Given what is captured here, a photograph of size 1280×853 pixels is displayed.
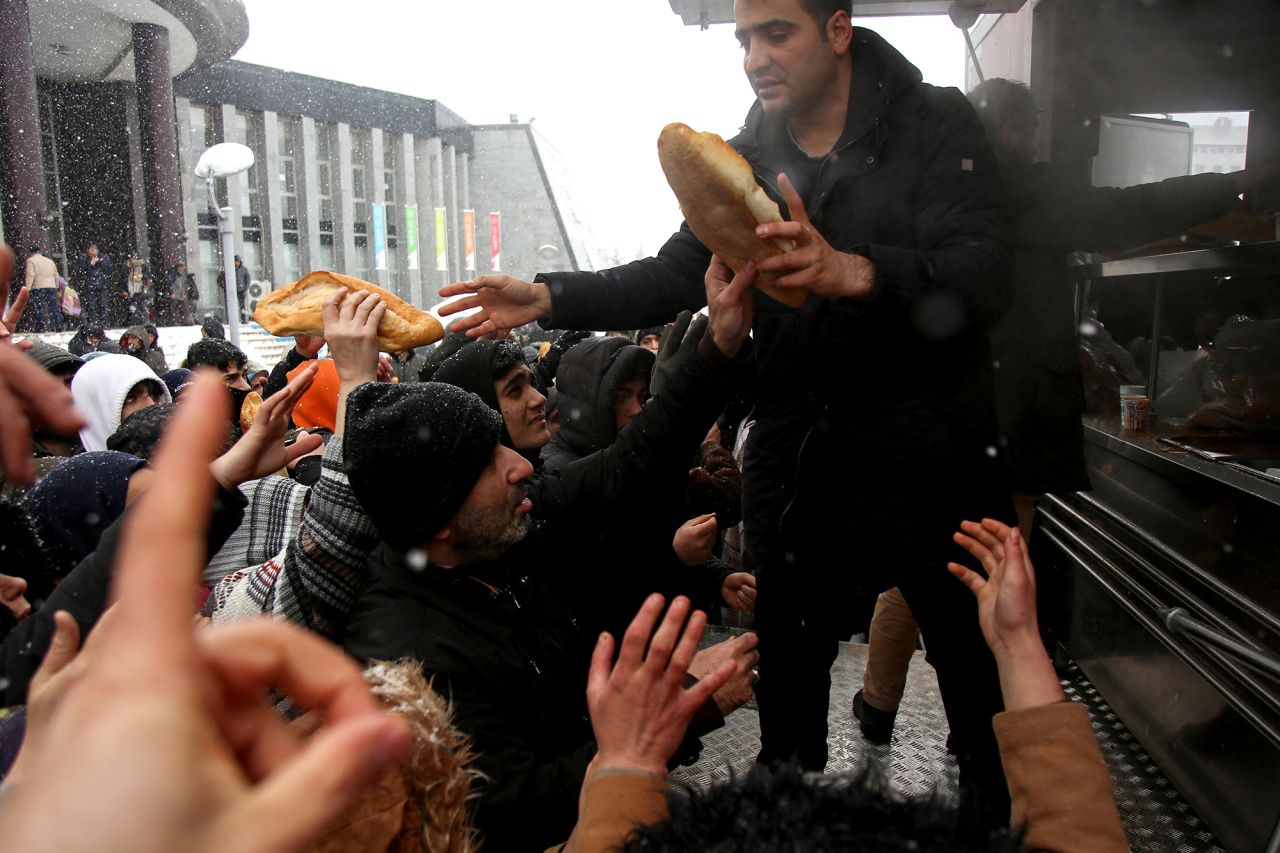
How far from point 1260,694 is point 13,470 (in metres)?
2.47

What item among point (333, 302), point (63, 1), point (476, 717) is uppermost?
point (63, 1)

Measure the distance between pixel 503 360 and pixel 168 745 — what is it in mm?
2866

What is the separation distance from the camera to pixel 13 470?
2.65ft

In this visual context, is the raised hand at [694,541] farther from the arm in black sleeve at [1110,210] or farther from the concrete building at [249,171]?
the concrete building at [249,171]

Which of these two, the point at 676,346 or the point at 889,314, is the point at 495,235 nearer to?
the point at 676,346

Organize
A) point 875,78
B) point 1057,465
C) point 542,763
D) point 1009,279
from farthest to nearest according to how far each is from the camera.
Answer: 1. point 1057,465
2. point 875,78
3. point 1009,279
4. point 542,763

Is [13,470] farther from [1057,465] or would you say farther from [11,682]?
[1057,465]

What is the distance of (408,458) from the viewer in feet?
5.56

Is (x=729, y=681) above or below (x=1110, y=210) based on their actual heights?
below

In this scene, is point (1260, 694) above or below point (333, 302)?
below

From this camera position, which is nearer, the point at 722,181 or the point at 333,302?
the point at 722,181

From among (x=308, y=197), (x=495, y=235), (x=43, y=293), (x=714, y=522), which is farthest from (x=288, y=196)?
(x=714, y=522)

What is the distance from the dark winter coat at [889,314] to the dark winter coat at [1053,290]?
93cm

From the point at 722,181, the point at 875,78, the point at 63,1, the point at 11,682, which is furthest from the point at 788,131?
the point at 63,1
